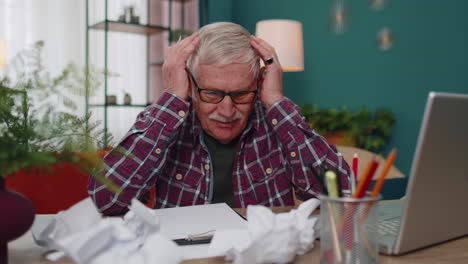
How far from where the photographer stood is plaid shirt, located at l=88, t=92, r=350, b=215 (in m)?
1.15

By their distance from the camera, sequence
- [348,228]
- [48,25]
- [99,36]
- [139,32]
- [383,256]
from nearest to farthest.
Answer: [348,228], [383,256], [48,25], [99,36], [139,32]

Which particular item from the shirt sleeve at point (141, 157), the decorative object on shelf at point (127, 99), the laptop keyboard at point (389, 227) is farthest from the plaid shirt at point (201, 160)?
the decorative object on shelf at point (127, 99)

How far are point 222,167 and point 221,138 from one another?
0.10 metres

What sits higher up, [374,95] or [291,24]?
[291,24]

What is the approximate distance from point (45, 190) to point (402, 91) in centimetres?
222

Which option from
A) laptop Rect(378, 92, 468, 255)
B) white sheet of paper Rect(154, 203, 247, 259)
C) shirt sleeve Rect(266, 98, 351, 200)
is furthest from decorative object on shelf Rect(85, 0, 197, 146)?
laptop Rect(378, 92, 468, 255)

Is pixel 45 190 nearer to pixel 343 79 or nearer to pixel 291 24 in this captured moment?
pixel 291 24

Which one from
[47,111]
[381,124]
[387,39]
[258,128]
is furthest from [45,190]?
[387,39]

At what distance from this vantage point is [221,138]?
1.32m

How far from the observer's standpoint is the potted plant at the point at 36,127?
0.55m

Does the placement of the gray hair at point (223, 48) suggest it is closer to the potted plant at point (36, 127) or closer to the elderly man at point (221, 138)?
the elderly man at point (221, 138)

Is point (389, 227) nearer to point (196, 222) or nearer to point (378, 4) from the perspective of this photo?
point (196, 222)

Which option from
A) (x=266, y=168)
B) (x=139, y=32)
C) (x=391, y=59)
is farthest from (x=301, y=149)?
(x=139, y=32)

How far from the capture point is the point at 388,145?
9.59ft
